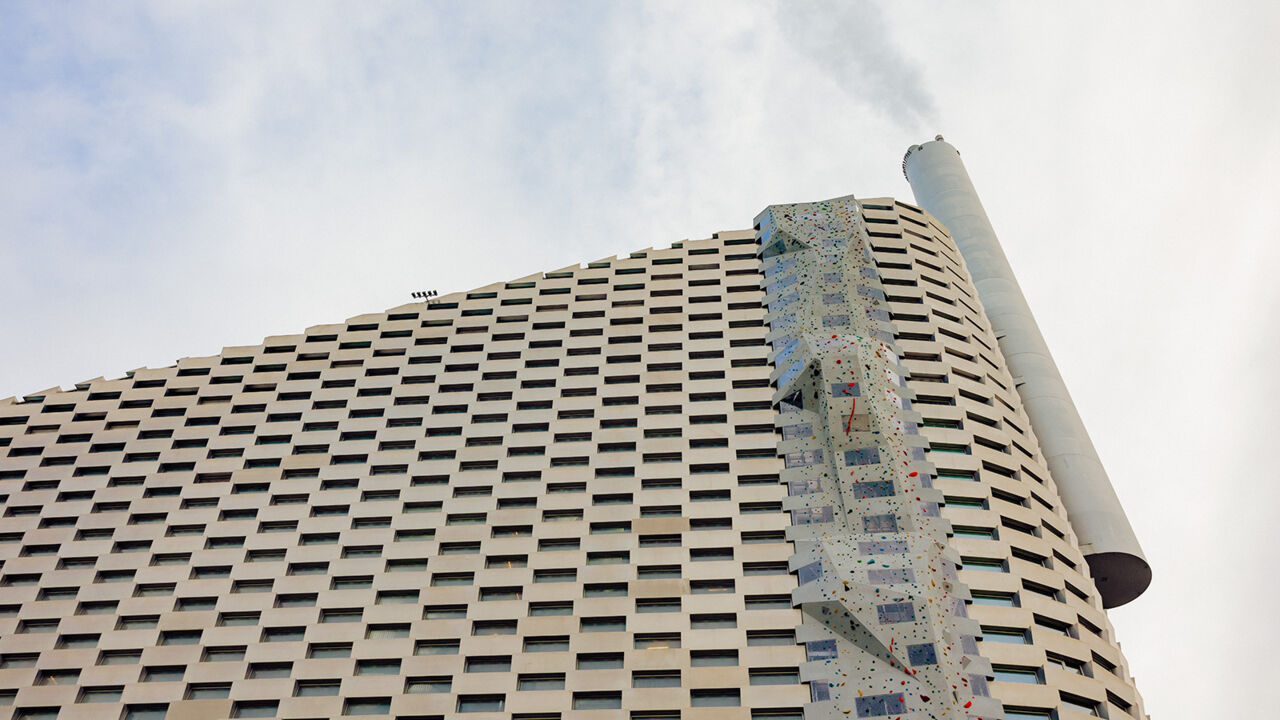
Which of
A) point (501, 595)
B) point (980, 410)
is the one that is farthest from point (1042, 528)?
point (501, 595)

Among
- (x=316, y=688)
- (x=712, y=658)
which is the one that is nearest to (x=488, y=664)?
(x=316, y=688)

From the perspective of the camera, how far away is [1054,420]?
178 ft

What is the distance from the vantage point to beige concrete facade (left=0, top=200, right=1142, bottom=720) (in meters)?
35.5

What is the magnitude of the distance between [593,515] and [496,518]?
3.66m

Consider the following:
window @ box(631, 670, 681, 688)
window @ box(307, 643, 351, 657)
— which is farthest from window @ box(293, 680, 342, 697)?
window @ box(631, 670, 681, 688)

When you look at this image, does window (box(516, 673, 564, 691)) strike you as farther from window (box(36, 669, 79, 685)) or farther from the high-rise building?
window (box(36, 669, 79, 685))

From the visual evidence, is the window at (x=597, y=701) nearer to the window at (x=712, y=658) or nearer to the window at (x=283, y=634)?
the window at (x=712, y=658)

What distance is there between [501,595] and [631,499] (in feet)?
19.5

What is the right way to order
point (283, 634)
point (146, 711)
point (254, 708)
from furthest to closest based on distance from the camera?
point (283, 634) → point (146, 711) → point (254, 708)

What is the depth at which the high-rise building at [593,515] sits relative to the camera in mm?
35062

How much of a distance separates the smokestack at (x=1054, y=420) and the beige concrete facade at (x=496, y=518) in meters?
8.13

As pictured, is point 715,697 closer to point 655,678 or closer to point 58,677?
point 655,678

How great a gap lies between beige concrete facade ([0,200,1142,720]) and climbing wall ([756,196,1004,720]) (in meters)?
0.92

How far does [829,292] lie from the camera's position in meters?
46.0
